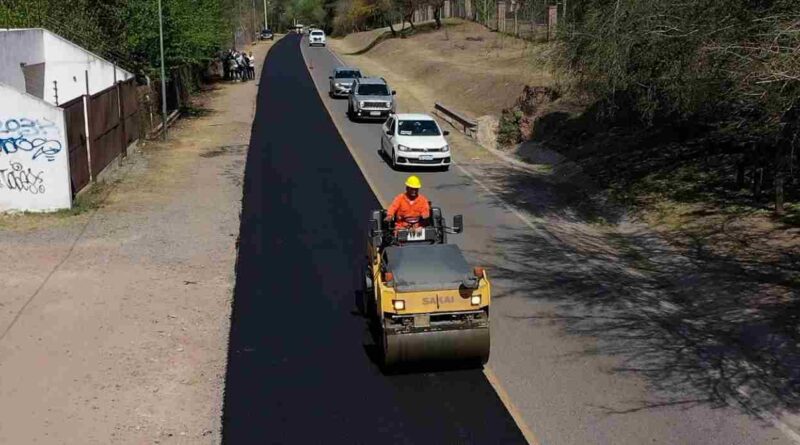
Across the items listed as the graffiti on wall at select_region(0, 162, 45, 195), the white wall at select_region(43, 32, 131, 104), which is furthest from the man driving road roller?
the white wall at select_region(43, 32, 131, 104)

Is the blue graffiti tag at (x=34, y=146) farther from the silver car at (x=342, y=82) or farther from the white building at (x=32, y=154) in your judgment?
the silver car at (x=342, y=82)

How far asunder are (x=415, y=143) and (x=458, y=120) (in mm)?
9698

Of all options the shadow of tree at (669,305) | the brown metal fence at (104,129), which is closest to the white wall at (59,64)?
the brown metal fence at (104,129)

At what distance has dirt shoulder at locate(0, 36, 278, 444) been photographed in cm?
934

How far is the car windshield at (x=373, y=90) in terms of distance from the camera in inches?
1384

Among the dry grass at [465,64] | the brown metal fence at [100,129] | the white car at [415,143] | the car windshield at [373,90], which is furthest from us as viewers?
the dry grass at [465,64]

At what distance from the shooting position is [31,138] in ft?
62.2

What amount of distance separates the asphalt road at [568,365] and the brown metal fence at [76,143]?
987cm

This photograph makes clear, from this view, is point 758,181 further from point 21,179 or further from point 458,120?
point 21,179

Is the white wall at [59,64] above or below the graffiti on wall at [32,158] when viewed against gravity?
above

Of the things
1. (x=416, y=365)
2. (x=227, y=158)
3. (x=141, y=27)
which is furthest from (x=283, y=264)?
(x=141, y=27)

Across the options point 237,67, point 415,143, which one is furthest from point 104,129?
point 237,67

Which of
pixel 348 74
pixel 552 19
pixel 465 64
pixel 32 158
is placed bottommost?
pixel 32 158

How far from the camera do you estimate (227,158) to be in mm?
27266
